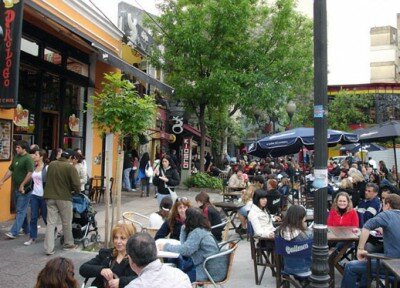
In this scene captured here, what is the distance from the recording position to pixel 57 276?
118 inches

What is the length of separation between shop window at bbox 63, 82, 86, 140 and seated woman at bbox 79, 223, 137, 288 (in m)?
10.2

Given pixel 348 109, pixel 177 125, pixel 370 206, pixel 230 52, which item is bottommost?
pixel 370 206

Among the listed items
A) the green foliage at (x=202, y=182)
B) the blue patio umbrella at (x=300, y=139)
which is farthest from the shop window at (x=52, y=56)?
the green foliage at (x=202, y=182)

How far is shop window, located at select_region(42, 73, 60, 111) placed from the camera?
1270 centimetres

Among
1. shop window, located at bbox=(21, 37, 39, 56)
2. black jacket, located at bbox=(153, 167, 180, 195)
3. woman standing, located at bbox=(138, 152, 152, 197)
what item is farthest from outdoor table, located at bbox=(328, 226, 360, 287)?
woman standing, located at bbox=(138, 152, 152, 197)

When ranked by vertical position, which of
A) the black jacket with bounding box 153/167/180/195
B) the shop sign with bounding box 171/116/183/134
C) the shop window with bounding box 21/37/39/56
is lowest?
the black jacket with bounding box 153/167/180/195

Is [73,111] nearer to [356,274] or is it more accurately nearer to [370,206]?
[370,206]

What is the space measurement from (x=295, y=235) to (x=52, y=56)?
32.8 ft

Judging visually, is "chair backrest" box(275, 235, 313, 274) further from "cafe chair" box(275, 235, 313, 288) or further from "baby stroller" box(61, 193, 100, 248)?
"baby stroller" box(61, 193, 100, 248)

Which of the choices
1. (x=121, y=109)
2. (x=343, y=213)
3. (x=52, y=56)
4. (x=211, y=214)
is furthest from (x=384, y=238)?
(x=52, y=56)

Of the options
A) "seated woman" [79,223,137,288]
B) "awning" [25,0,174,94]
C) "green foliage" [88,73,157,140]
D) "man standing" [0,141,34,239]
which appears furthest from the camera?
"awning" [25,0,174,94]

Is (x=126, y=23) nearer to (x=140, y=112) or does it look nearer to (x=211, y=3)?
(x=211, y=3)

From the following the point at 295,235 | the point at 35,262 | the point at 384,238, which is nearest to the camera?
the point at 384,238

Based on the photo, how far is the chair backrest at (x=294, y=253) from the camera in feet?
17.7
